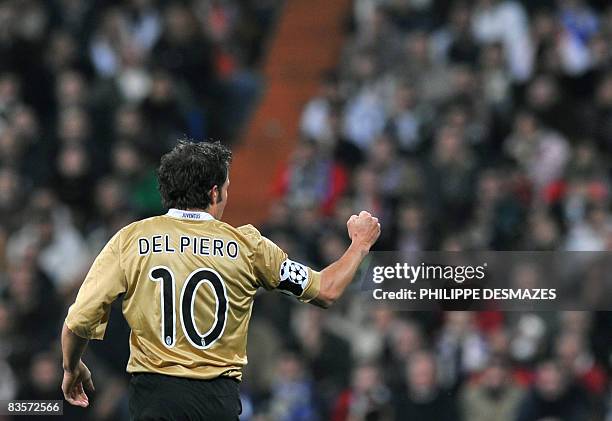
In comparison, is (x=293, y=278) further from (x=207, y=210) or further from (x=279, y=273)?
(x=207, y=210)

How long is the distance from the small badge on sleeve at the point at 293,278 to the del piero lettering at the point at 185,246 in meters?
0.21

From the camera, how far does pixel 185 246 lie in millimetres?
4844

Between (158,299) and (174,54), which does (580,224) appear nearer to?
(174,54)

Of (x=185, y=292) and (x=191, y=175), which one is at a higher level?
(x=191, y=175)

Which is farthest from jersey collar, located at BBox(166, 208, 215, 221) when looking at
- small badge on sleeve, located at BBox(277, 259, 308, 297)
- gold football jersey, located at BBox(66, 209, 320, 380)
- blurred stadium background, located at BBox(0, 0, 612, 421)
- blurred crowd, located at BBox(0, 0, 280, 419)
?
blurred crowd, located at BBox(0, 0, 280, 419)

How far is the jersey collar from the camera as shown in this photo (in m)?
4.91

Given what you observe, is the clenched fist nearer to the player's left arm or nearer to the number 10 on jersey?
the number 10 on jersey

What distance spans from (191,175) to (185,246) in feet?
0.83

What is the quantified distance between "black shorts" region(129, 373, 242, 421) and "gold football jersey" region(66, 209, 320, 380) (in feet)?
0.12

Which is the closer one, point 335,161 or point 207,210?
point 207,210

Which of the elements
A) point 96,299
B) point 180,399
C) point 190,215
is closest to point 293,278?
point 190,215

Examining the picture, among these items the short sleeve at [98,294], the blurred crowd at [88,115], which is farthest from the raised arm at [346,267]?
the blurred crowd at [88,115]

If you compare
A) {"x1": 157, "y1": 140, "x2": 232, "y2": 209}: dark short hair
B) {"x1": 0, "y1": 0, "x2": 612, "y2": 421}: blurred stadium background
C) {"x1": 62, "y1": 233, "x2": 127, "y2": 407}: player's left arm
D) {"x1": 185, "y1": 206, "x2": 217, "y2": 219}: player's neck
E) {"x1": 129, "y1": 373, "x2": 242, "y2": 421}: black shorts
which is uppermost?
{"x1": 0, "y1": 0, "x2": 612, "y2": 421}: blurred stadium background

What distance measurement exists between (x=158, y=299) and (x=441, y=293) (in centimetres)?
209
